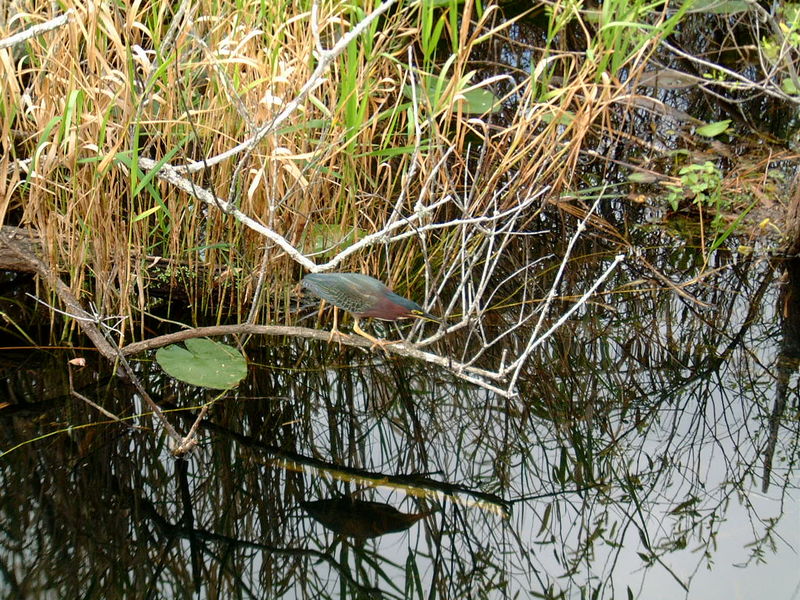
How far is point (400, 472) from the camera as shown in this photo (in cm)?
188

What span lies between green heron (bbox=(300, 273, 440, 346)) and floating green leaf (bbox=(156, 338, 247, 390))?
295 millimetres

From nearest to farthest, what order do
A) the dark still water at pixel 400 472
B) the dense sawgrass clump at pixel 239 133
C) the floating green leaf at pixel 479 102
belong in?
1. the dark still water at pixel 400 472
2. the dense sawgrass clump at pixel 239 133
3. the floating green leaf at pixel 479 102

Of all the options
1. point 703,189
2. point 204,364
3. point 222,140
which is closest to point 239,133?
point 222,140

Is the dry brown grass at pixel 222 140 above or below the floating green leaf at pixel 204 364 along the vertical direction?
above

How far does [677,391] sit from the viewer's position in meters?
2.22

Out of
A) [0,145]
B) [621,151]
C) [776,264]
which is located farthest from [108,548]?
[621,151]

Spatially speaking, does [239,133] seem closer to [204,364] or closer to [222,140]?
[222,140]

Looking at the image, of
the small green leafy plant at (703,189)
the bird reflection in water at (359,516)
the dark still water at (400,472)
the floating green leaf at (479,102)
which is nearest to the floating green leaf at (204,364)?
the dark still water at (400,472)

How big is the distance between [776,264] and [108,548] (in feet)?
7.97

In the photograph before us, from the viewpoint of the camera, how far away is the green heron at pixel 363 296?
1.92 metres

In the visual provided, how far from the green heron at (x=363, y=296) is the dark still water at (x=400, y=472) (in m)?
0.31

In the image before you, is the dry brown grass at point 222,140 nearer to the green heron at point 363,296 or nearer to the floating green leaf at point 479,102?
the floating green leaf at point 479,102

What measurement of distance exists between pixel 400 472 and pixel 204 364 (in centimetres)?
56

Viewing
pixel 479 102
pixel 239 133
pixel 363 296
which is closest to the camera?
pixel 363 296
